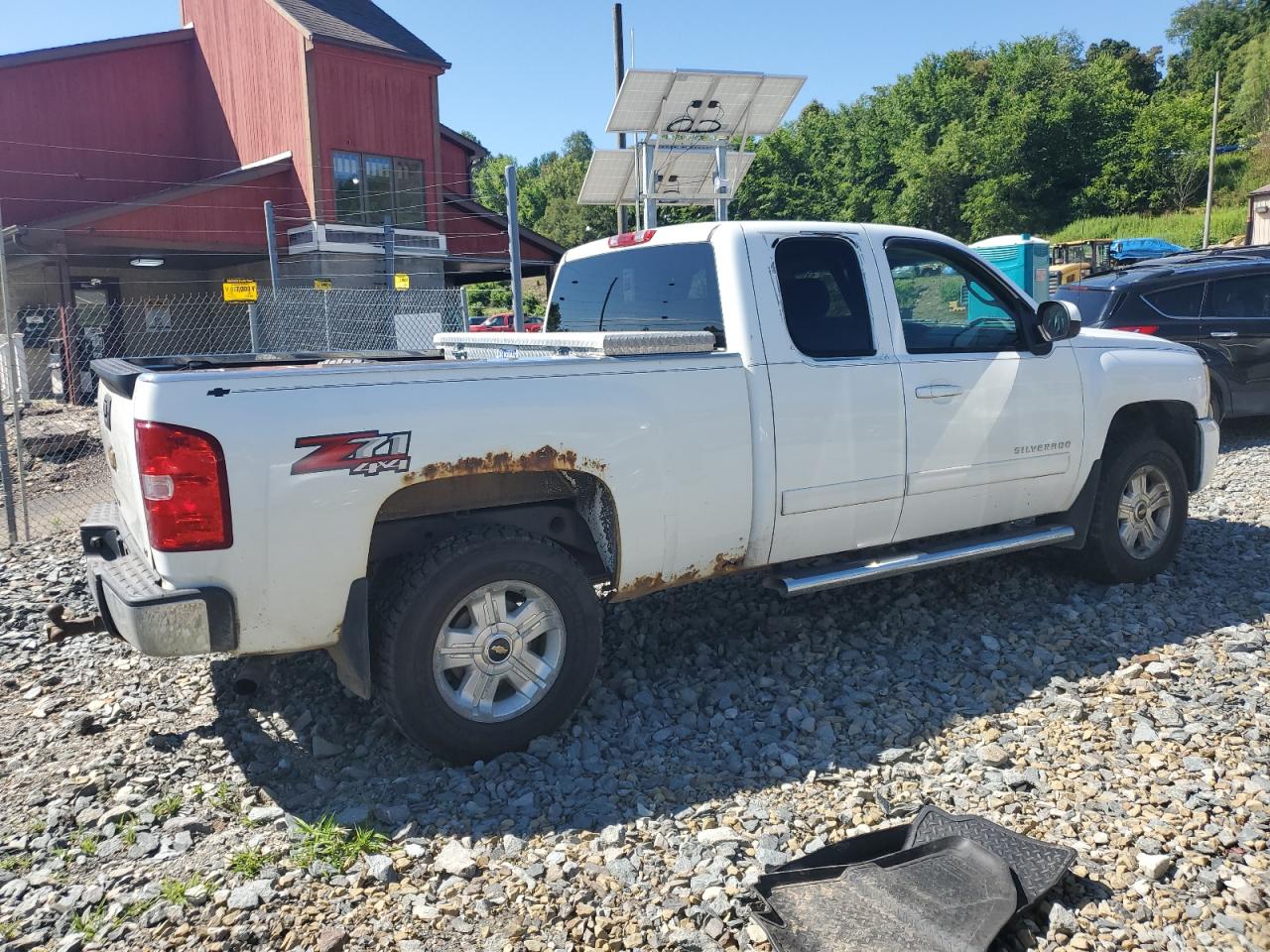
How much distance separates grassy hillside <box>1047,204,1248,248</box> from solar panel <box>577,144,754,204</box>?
37680 millimetres

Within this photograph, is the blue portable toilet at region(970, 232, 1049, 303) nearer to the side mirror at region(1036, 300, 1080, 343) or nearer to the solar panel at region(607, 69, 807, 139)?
the solar panel at region(607, 69, 807, 139)

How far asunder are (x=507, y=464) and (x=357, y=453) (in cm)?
56

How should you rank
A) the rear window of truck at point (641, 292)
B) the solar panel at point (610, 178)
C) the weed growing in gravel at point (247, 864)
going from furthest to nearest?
the solar panel at point (610, 178), the rear window of truck at point (641, 292), the weed growing in gravel at point (247, 864)

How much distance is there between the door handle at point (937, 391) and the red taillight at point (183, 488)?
121 inches

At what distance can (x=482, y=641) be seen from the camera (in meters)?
Answer: 3.80

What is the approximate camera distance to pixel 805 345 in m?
4.44

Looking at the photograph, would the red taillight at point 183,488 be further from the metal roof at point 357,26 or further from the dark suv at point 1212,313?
the metal roof at point 357,26

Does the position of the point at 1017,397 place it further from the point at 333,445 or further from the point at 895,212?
the point at 895,212

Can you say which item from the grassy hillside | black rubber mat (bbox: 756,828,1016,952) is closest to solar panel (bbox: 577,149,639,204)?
black rubber mat (bbox: 756,828,1016,952)

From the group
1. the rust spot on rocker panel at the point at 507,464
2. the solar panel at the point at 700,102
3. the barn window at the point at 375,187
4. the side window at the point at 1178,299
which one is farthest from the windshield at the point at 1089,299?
the barn window at the point at 375,187

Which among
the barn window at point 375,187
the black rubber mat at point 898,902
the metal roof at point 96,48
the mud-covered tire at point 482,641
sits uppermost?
the metal roof at point 96,48

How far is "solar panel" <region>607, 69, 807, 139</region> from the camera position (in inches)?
370

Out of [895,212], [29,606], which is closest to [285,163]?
[29,606]

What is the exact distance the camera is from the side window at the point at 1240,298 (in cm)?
962
